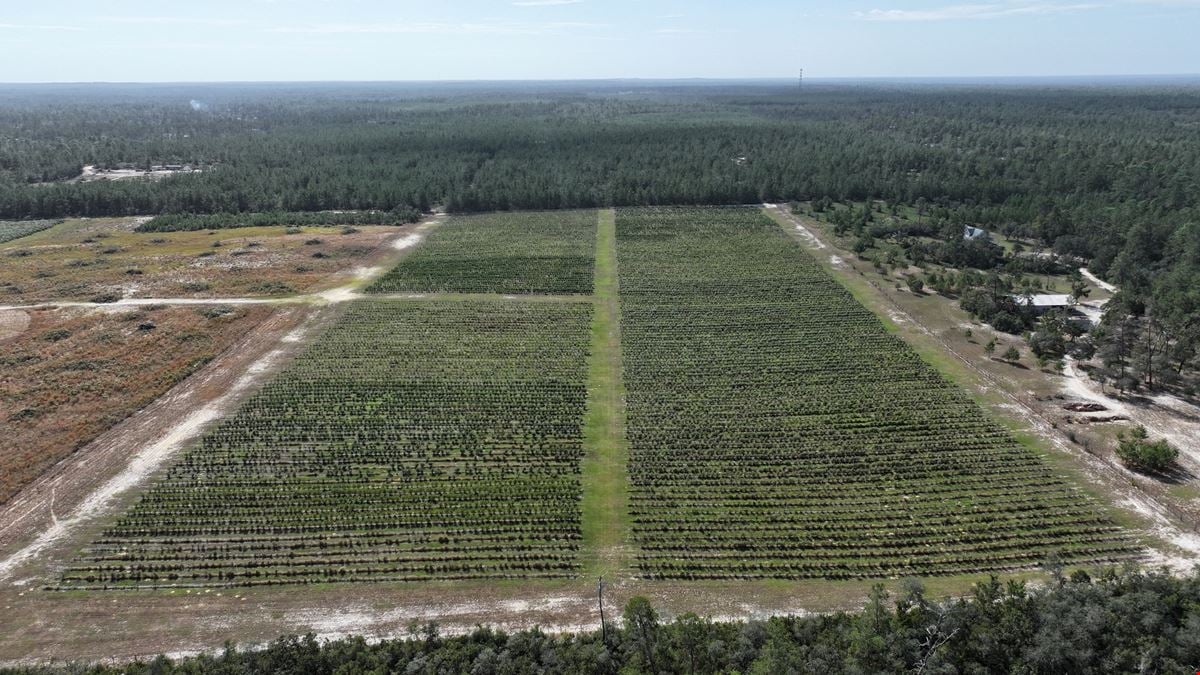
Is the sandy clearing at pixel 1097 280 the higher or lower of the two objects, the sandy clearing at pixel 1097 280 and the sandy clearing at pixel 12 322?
the higher

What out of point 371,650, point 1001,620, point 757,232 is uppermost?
point 757,232

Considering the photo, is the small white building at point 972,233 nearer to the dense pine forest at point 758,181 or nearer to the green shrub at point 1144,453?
the dense pine forest at point 758,181

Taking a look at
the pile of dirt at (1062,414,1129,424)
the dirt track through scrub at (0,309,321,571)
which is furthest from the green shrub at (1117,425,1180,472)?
the dirt track through scrub at (0,309,321,571)

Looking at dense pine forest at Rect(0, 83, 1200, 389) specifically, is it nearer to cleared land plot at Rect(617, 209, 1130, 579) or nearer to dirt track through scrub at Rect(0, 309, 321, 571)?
cleared land plot at Rect(617, 209, 1130, 579)

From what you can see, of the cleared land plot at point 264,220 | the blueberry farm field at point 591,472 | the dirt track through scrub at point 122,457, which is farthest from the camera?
the cleared land plot at point 264,220

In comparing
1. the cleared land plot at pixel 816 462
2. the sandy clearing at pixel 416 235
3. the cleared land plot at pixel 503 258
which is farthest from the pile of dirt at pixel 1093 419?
the sandy clearing at pixel 416 235

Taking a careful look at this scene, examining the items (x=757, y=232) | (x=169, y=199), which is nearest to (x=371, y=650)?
(x=757, y=232)

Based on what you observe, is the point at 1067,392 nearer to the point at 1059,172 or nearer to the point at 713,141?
the point at 1059,172
